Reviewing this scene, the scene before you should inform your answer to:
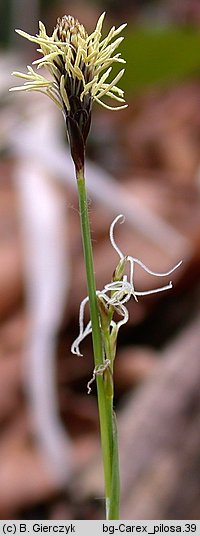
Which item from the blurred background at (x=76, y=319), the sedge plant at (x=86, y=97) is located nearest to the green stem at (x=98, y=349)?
the sedge plant at (x=86, y=97)

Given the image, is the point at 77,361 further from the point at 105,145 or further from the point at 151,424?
the point at 105,145

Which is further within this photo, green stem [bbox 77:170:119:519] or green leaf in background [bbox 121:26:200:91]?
green leaf in background [bbox 121:26:200:91]
